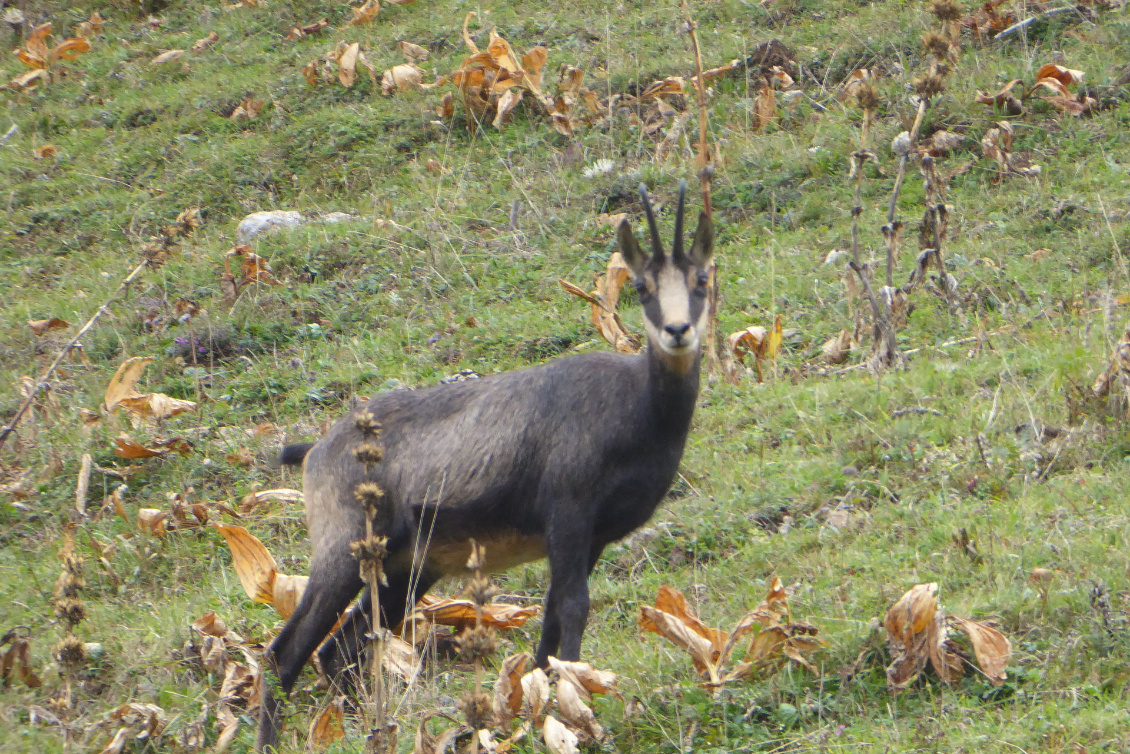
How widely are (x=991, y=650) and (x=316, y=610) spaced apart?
9.08 feet

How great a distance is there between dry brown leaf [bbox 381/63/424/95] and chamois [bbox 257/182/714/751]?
6.59 m

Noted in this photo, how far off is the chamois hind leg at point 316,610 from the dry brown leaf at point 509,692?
1107 mm

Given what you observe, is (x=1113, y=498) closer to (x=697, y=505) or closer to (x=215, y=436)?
(x=697, y=505)

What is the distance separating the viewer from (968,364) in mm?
6707

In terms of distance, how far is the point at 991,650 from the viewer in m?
4.17

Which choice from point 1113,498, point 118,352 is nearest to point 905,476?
point 1113,498

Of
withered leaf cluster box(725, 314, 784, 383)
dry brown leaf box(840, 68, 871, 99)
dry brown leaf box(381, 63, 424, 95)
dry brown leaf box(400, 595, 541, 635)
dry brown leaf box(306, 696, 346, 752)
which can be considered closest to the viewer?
dry brown leaf box(306, 696, 346, 752)

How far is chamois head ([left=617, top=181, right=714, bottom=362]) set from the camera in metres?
5.04

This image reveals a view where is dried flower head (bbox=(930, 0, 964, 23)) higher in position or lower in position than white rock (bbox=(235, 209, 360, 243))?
higher

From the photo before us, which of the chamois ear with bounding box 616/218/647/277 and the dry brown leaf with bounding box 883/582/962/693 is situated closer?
the dry brown leaf with bounding box 883/582/962/693

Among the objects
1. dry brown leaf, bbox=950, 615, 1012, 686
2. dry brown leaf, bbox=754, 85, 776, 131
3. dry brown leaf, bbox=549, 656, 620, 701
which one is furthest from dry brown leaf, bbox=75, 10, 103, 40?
dry brown leaf, bbox=950, 615, 1012, 686

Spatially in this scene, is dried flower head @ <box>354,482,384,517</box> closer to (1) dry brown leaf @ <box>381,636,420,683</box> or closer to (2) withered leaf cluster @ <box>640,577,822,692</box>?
(2) withered leaf cluster @ <box>640,577,822,692</box>

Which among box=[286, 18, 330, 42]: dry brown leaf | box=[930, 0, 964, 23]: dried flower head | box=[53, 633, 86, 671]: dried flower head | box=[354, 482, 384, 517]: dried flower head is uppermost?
box=[930, 0, 964, 23]: dried flower head

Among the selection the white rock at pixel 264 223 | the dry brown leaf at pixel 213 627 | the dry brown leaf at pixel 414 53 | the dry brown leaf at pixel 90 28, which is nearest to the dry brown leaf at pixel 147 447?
the dry brown leaf at pixel 213 627
